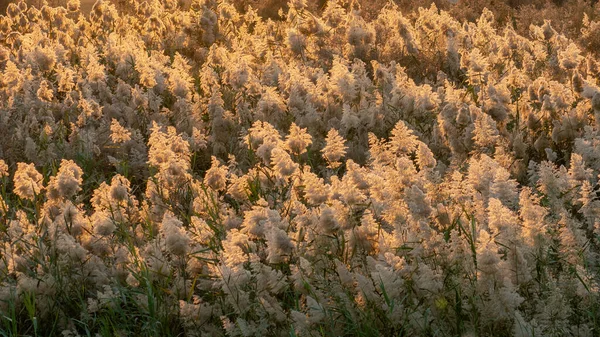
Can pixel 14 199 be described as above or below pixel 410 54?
below

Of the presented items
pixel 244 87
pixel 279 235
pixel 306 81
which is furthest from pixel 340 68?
pixel 279 235

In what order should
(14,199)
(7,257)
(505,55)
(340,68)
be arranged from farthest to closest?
(505,55) → (340,68) → (14,199) → (7,257)

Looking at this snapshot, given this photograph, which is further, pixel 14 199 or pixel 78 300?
pixel 14 199

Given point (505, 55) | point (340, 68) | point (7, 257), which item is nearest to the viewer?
point (7, 257)

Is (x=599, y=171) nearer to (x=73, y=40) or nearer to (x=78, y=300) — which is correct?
(x=78, y=300)

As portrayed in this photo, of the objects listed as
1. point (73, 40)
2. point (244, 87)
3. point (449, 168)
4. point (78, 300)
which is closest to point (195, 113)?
point (244, 87)

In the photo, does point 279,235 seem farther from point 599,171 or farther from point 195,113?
point 195,113
